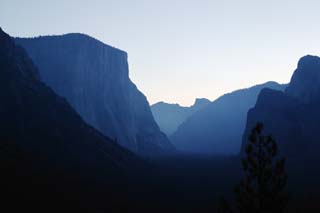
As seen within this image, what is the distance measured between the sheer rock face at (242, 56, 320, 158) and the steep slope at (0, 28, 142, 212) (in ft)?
141

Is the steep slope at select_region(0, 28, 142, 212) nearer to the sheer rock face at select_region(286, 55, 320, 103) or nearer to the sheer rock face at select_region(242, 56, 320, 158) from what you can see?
the sheer rock face at select_region(242, 56, 320, 158)

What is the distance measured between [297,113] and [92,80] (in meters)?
88.2

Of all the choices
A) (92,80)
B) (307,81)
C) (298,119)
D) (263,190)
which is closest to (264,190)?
(263,190)

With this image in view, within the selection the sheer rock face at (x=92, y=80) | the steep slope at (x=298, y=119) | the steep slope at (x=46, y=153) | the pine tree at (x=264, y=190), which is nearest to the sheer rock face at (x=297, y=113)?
the steep slope at (x=298, y=119)

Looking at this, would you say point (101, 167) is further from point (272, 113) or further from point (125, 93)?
point (125, 93)

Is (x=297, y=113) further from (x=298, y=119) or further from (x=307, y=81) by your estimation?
(x=307, y=81)

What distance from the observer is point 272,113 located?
12594cm

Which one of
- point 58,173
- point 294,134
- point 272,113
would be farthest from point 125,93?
point 58,173

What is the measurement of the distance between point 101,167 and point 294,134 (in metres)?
60.8

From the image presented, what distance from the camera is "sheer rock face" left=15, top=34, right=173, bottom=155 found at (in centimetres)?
15288

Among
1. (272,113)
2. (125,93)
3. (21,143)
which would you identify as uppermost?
(125,93)

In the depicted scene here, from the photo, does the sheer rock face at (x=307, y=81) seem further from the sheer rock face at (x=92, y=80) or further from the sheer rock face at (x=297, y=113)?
the sheer rock face at (x=92, y=80)

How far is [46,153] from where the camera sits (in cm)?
6519

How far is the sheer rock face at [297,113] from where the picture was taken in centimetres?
10300
